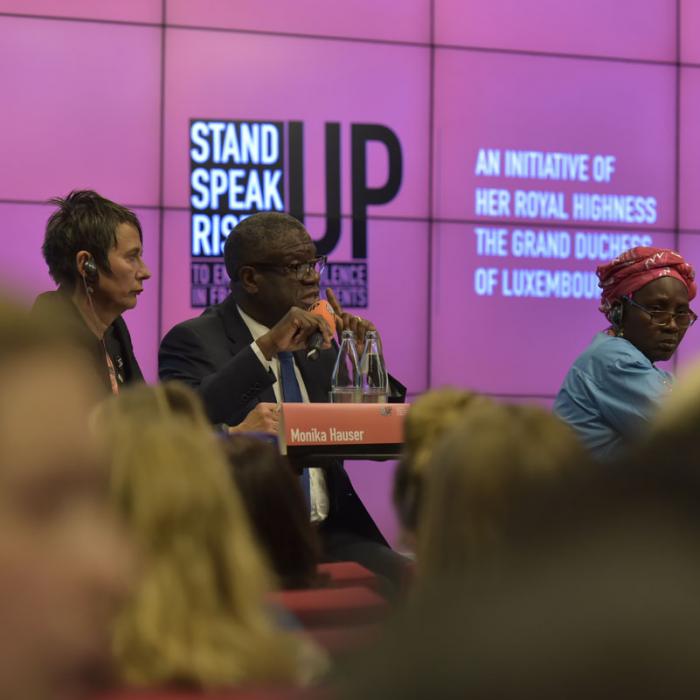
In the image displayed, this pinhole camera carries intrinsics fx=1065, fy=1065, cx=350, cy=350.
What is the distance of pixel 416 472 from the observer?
1350 millimetres

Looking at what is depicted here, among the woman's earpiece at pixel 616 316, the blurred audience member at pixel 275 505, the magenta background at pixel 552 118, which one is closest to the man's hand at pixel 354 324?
the woman's earpiece at pixel 616 316

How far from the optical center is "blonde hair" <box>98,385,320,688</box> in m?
0.69

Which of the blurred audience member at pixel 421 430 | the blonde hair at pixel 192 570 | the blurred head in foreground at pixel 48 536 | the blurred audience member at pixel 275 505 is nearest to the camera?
the blurred head in foreground at pixel 48 536

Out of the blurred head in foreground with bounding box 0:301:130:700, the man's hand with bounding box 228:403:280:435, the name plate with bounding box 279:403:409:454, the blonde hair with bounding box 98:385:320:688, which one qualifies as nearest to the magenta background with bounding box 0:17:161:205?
the man's hand with bounding box 228:403:280:435

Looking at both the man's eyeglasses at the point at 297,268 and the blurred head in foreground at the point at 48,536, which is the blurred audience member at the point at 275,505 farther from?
the man's eyeglasses at the point at 297,268

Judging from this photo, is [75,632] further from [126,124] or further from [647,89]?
[647,89]

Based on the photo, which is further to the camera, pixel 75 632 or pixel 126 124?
pixel 126 124

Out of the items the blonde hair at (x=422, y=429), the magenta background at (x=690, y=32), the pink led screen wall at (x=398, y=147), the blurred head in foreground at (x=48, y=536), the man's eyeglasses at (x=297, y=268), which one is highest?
the magenta background at (x=690, y=32)

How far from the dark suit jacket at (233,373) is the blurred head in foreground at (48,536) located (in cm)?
238

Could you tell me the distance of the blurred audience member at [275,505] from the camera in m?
1.56

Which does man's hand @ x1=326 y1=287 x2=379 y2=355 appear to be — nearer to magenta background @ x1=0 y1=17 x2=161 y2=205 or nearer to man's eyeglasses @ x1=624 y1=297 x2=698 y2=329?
man's eyeglasses @ x1=624 y1=297 x2=698 y2=329

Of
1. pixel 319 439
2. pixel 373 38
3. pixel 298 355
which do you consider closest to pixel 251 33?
pixel 373 38

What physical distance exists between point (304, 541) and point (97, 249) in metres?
1.52

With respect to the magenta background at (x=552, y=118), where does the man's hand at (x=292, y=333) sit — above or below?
below
